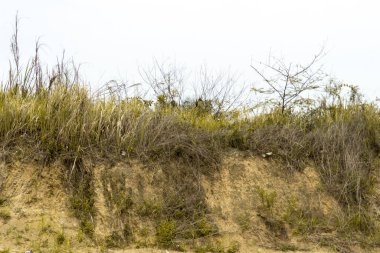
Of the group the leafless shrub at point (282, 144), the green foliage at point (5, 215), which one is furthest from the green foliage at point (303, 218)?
the green foliage at point (5, 215)

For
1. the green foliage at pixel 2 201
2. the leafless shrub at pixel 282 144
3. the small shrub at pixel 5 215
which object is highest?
the leafless shrub at pixel 282 144

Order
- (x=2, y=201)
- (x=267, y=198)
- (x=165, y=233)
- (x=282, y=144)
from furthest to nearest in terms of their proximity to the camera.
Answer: (x=282, y=144) < (x=267, y=198) < (x=165, y=233) < (x=2, y=201)

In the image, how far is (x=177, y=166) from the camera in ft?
29.2

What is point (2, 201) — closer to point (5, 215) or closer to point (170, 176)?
point (5, 215)

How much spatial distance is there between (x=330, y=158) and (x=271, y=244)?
8.11 feet

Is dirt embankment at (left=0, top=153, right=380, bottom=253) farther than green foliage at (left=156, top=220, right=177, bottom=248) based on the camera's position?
No

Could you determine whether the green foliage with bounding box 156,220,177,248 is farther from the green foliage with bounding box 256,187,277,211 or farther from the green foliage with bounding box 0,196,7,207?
the green foliage with bounding box 0,196,7,207

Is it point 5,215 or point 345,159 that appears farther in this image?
point 345,159

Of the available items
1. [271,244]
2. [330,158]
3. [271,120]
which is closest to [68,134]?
[271,244]

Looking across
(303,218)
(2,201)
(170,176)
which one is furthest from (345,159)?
(2,201)

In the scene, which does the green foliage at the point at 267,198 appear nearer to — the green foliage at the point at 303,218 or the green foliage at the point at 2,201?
the green foliage at the point at 303,218

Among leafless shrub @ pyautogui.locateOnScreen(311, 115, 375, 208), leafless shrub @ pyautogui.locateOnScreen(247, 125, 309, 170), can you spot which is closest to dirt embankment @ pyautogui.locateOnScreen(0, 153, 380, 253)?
leafless shrub @ pyautogui.locateOnScreen(247, 125, 309, 170)

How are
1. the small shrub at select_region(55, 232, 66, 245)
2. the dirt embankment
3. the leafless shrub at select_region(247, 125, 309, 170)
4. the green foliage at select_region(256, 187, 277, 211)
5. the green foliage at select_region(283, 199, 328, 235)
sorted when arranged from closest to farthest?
the small shrub at select_region(55, 232, 66, 245)
the dirt embankment
the green foliage at select_region(283, 199, 328, 235)
the green foliage at select_region(256, 187, 277, 211)
the leafless shrub at select_region(247, 125, 309, 170)

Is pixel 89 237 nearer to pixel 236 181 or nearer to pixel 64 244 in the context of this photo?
pixel 64 244
